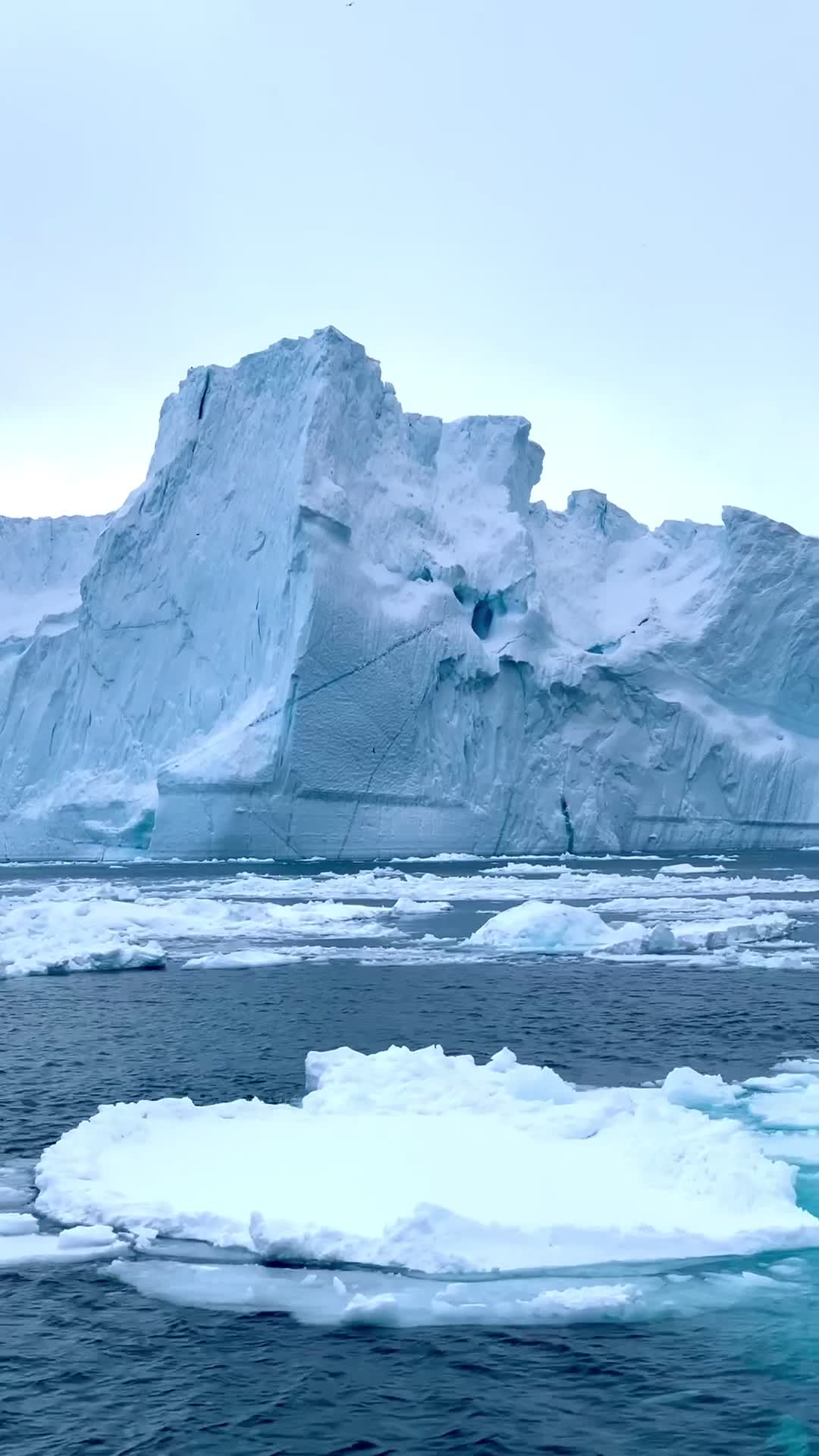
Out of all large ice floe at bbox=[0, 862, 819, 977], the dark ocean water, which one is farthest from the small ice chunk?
large ice floe at bbox=[0, 862, 819, 977]

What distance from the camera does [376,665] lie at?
4038 centimetres

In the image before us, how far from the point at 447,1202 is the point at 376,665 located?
3428 cm

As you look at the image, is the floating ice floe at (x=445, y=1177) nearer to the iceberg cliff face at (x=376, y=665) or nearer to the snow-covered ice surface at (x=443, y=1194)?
the snow-covered ice surface at (x=443, y=1194)

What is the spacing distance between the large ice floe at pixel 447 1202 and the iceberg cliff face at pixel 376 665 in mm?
30505

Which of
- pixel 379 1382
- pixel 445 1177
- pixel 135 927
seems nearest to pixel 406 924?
pixel 135 927

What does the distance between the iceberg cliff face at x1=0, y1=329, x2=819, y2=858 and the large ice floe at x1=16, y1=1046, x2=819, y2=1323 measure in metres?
30.5

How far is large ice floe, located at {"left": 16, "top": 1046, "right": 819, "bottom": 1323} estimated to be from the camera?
5609 mm

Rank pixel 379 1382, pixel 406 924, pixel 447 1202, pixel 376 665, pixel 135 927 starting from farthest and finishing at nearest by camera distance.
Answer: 1. pixel 376 665
2. pixel 406 924
3. pixel 135 927
4. pixel 447 1202
5. pixel 379 1382

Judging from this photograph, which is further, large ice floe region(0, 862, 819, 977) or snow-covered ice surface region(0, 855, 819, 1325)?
large ice floe region(0, 862, 819, 977)

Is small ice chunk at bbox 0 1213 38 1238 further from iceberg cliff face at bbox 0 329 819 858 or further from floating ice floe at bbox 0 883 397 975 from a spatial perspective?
iceberg cliff face at bbox 0 329 819 858

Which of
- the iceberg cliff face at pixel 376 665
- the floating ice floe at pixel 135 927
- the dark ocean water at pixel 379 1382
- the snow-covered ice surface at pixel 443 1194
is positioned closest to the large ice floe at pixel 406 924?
the floating ice floe at pixel 135 927

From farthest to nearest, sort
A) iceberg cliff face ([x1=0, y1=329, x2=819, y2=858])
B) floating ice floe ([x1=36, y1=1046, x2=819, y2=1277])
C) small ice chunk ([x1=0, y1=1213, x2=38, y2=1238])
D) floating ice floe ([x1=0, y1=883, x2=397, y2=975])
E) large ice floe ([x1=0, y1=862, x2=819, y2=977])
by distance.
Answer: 1. iceberg cliff face ([x1=0, y1=329, x2=819, y2=858])
2. large ice floe ([x1=0, y1=862, x2=819, y2=977])
3. floating ice floe ([x1=0, y1=883, x2=397, y2=975])
4. small ice chunk ([x1=0, y1=1213, x2=38, y2=1238])
5. floating ice floe ([x1=36, y1=1046, x2=819, y2=1277])

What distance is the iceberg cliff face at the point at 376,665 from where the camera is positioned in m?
40.0

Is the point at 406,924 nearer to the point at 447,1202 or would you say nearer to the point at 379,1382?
the point at 447,1202
